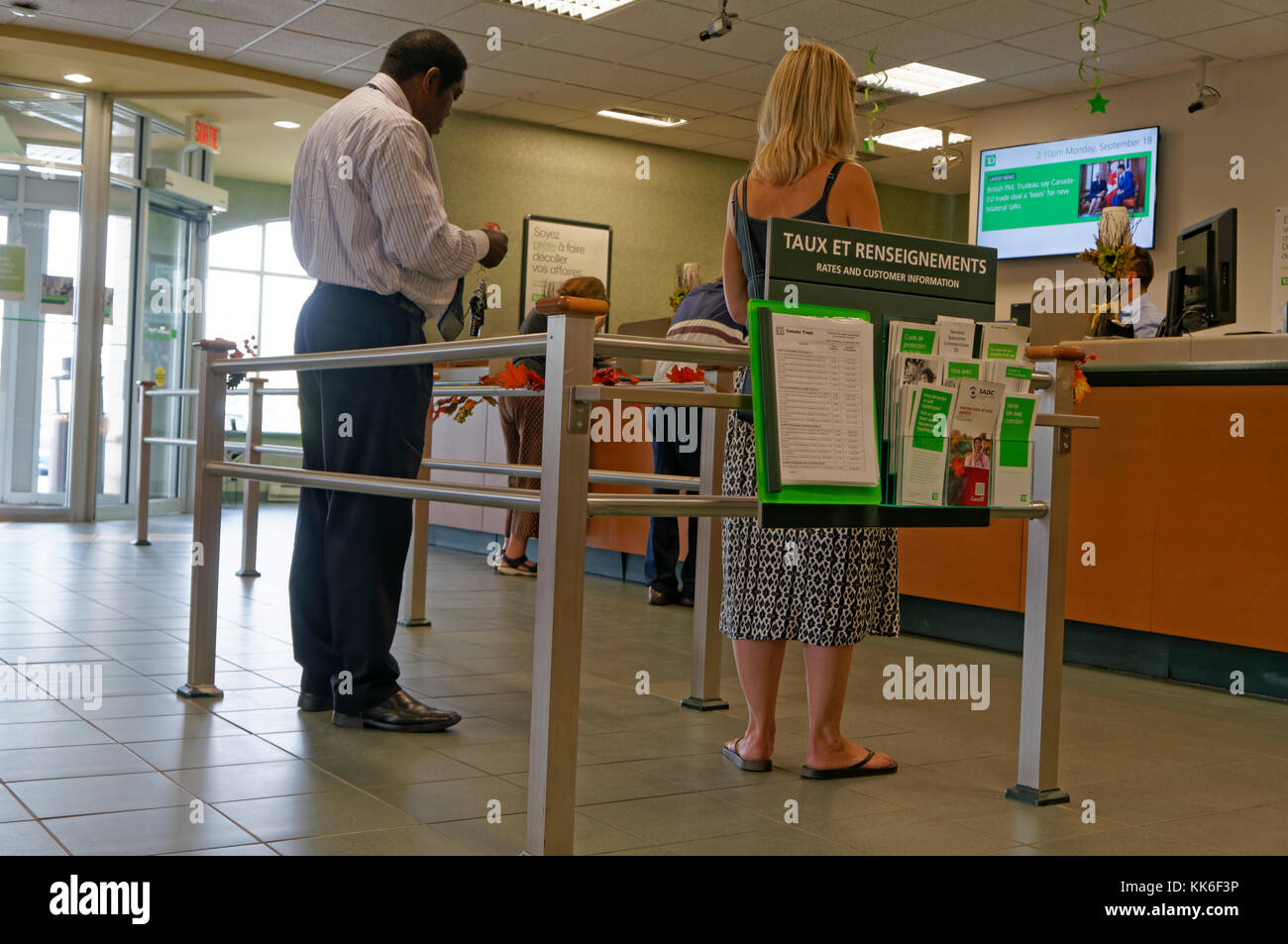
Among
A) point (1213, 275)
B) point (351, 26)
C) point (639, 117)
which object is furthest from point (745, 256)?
point (639, 117)

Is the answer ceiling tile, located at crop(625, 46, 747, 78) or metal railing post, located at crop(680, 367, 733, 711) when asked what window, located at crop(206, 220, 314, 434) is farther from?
metal railing post, located at crop(680, 367, 733, 711)

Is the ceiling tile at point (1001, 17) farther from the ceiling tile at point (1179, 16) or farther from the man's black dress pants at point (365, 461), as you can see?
the man's black dress pants at point (365, 461)

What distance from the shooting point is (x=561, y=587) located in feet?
5.48

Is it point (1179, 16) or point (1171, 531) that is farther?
point (1179, 16)

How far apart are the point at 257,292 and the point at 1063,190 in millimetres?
7734

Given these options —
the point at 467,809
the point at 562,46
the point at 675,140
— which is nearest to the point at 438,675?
the point at 467,809

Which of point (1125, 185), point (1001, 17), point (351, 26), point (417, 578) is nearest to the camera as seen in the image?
point (417, 578)

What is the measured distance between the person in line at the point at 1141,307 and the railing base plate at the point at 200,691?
428cm

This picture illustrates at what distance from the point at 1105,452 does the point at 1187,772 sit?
147 cm

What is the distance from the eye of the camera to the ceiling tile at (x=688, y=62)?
704cm

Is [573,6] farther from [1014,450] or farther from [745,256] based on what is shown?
[1014,450]

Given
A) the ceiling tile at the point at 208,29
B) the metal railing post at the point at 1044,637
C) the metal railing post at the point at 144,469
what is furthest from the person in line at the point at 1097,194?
the metal railing post at the point at 1044,637

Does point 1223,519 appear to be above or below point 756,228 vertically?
below

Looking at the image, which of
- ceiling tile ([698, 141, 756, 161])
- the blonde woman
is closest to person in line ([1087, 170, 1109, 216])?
ceiling tile ([698, 141, 756, 161])
